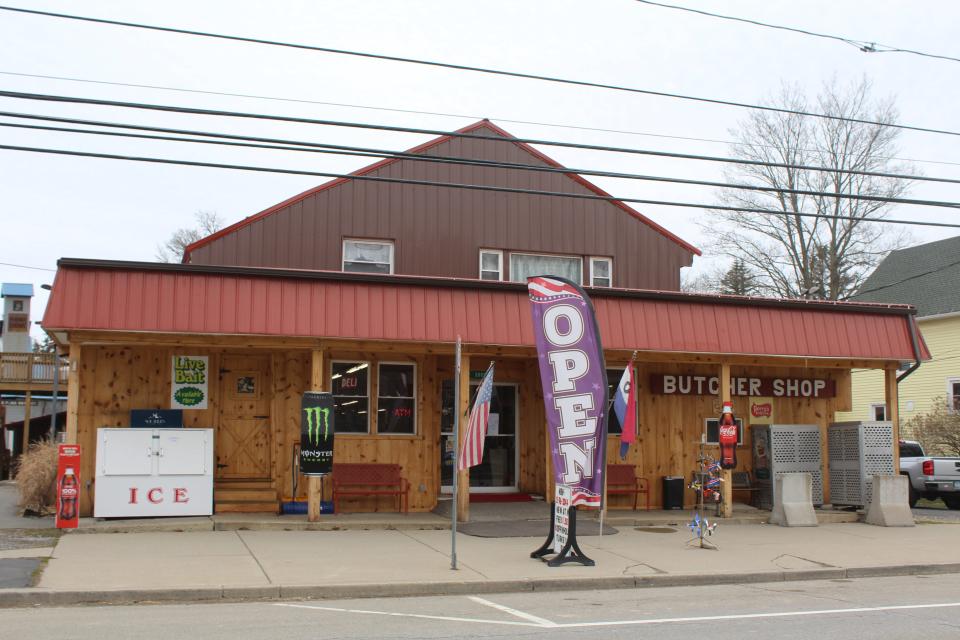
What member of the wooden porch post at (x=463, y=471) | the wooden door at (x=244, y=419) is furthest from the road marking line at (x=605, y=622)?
the wooden door at (x=244, y=419)

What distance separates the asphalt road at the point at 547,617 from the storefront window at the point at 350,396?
684 centimetres

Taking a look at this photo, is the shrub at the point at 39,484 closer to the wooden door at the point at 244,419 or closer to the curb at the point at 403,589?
the wooden door at the point at 244,419

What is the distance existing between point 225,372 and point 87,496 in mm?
2946

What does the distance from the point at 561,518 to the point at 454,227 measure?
36.1 feet

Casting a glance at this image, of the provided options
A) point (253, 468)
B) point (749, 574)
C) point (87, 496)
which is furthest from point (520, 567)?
point (87, 496)

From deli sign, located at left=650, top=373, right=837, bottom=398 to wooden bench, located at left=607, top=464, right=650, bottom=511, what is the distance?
5.48 ft

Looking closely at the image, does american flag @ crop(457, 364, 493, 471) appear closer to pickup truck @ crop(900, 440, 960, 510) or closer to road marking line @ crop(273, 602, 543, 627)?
road marking line @ crop(273, 602, 543, 627)

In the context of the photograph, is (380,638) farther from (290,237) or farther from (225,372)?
(290,237)

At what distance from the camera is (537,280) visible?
41.0 ft

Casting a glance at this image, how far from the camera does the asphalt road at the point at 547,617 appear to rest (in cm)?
807

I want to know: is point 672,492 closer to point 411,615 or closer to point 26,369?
point 411,615

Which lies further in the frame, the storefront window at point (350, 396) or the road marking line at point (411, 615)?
the storefront window at point (350, 396)

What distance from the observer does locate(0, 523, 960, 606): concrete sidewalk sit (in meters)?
10.2

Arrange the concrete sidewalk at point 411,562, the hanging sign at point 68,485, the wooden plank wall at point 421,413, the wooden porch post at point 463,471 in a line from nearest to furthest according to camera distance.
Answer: the concrete sidewalk at point 411,562, the hanging sign at point 68,485, the wooden plank wall at point 421,413, the wooden porch post at point 463,471
